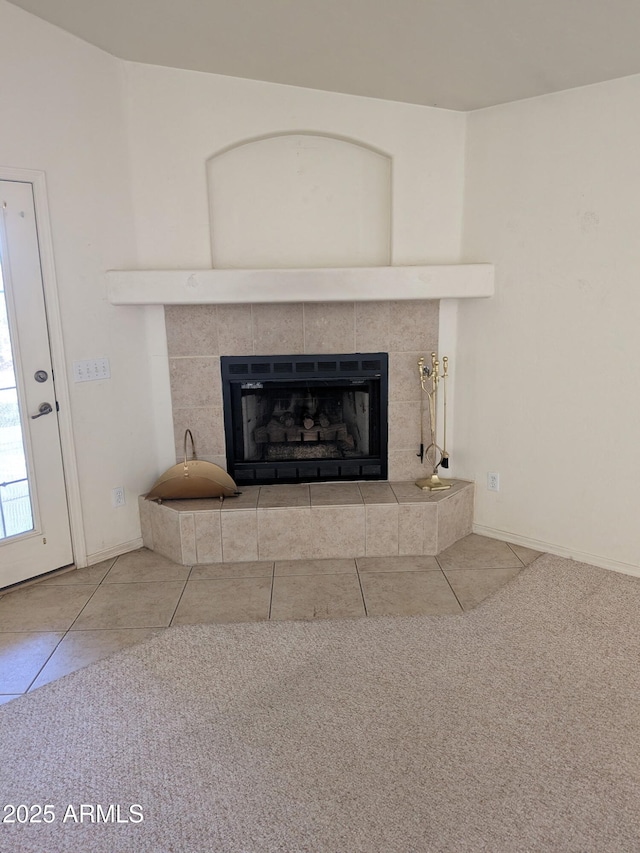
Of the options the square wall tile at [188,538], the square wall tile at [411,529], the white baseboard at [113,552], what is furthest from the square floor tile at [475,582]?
the white baseboard at [113,552]

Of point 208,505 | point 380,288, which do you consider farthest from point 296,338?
point 208,505

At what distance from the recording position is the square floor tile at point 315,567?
313 centimetres

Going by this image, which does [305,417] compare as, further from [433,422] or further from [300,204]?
[300,204]

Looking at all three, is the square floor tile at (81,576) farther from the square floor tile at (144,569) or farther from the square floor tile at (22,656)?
the square floor tile at (22,656)

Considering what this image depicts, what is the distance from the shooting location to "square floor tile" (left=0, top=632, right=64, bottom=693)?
7.53ft

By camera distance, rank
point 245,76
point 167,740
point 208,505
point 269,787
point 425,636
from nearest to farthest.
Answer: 1. point 269,787
2. point 167,740
3. point 425,636
4. point 245,76
5. point 208,505

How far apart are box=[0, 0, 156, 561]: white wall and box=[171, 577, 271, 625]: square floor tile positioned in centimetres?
70

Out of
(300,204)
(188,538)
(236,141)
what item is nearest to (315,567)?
(188,538)

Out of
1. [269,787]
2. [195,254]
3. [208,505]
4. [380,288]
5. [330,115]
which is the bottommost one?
[269,787]

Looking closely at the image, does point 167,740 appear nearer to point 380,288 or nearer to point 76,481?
point 76,481

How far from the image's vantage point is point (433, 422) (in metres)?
3.57

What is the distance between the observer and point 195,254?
327 cm

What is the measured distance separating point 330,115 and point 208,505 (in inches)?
86.0

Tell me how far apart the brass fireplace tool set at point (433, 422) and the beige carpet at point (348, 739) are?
37.1 inches
